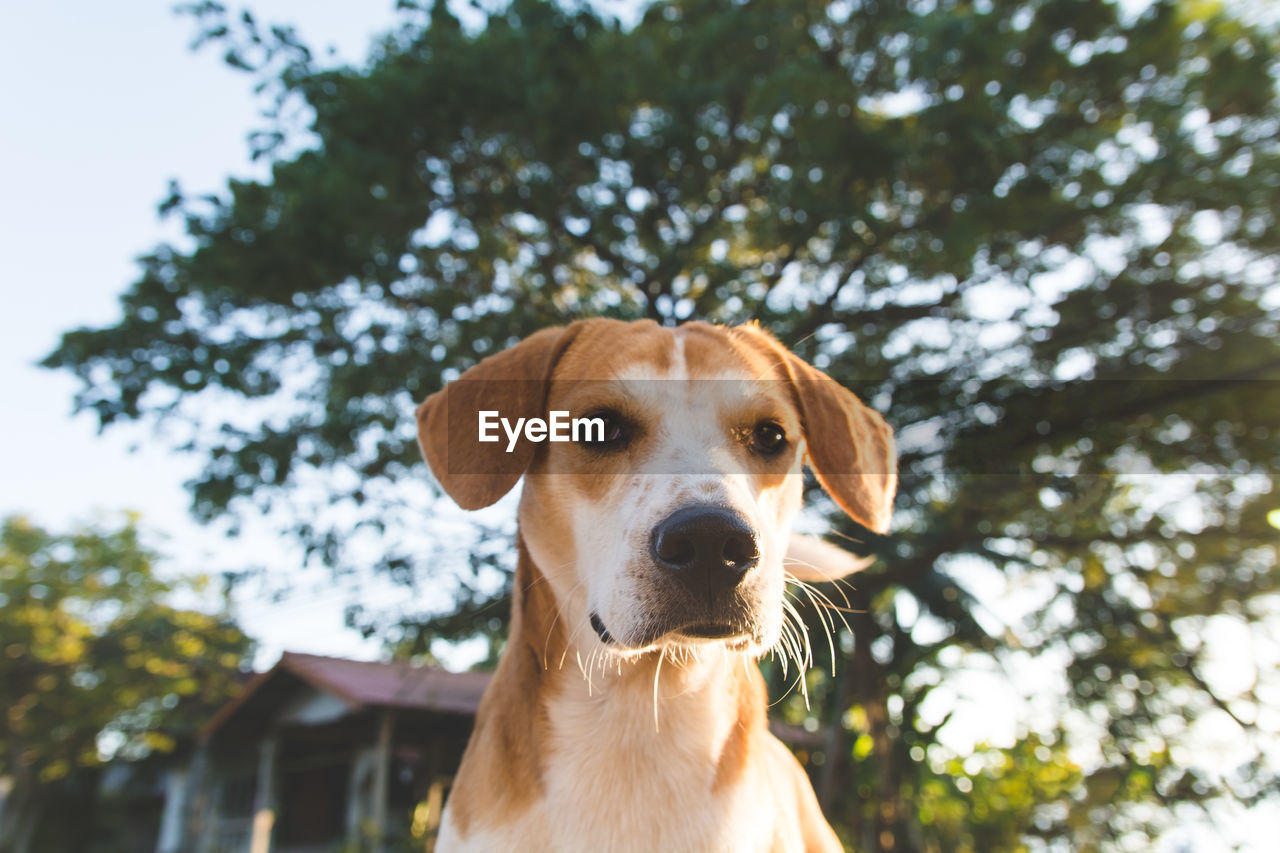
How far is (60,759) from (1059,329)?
3353cm

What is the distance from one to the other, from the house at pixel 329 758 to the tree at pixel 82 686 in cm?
432

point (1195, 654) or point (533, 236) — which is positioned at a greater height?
point (533, 236)

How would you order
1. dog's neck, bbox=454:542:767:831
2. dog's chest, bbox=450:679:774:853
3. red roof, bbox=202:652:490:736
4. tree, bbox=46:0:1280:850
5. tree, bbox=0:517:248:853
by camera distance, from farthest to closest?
tree, bbox=0:517:248:853 < red roof, bbox=202:652:490:736 < tree, bbox=46:0:1280:850 < dog's neck, bbox=454:542:767:831 < dog's chest, bbox=450:679:774:853

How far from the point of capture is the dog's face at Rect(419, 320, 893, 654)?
2.06 m

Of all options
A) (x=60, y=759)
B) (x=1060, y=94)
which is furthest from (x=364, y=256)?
(x=60, y=759)

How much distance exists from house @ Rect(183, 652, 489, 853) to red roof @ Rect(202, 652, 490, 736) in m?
0.03

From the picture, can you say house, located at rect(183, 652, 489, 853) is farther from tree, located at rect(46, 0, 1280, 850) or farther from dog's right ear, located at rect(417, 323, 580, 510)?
dog's right ear, located at rect(417, 323, 580, 510)

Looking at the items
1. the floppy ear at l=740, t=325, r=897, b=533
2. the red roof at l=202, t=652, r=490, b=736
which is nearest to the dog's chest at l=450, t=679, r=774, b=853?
the floppy ear at l=740, t=325, r=897, b=533

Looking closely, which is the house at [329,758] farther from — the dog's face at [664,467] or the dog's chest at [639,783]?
the dog's chest at [639,783]

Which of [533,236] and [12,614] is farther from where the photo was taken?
[12,614]

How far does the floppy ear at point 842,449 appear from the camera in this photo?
9.71ft

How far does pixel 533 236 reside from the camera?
10438 millimetres

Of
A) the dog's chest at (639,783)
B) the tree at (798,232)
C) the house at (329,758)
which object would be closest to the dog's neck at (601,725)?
the dog's chest at (639,783)

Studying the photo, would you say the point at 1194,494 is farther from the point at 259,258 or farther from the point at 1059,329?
the point at 259,258
